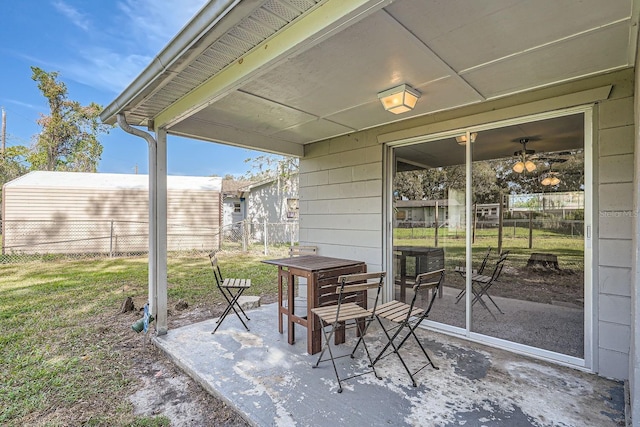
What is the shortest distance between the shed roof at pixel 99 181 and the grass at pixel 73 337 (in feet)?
11.1

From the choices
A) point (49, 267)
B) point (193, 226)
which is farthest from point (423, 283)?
point (193, 226)

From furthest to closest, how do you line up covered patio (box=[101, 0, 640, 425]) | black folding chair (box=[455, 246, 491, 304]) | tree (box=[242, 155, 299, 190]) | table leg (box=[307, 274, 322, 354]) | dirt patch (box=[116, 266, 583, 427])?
tree (box=[242, 155, 299, 190]) → black folding chair (box=[455, 246, 491, 304]) → table leg (box=[307, 274, 322, 354]) → dirt patch (box=[116, 266, 583, 427]) → covered patio (box=[101, 0, 640, 425])

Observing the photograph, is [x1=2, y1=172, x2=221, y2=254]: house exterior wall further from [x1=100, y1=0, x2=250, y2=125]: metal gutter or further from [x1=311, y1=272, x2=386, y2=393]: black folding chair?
[x1=311, y1=272, x2=386, y2=393]: black folding chair

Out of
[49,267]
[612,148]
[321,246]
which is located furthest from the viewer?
[49,267]

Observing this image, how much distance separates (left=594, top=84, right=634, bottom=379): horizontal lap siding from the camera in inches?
90.6

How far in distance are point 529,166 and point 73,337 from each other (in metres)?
6.45

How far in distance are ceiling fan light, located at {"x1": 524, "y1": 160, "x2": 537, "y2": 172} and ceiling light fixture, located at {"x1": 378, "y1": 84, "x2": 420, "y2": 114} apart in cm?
294

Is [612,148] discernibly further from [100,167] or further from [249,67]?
[100,167]

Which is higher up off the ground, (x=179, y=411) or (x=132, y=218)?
(x=132, y=218)

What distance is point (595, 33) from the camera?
1871mm

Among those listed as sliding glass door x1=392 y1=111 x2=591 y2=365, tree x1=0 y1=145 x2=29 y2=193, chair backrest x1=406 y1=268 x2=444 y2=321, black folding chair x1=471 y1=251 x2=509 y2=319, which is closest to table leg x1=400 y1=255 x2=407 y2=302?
sliding glass door x1=392 y1=111 x2=591 y2=365

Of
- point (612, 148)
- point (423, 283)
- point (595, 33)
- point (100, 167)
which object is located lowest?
point (423, 283)

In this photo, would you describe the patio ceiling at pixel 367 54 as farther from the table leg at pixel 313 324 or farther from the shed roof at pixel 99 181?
the shed roof at pixel 99 181

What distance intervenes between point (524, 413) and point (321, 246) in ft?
9.89
